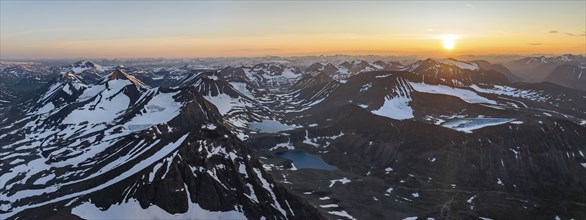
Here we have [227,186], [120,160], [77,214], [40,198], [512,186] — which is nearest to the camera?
[77,214]

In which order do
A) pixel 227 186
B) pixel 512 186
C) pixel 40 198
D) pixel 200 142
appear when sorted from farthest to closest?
1. pixel 512 186
2. pixel 40 198
3. pixel 200 142
4. pixel 227 186

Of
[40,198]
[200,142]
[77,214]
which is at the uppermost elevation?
[200,142]

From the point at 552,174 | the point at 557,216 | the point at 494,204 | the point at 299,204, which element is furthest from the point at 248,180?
the point at 552,174

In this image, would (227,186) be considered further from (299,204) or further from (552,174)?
(552,174)

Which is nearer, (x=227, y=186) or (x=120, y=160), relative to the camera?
(x=227, y=186)

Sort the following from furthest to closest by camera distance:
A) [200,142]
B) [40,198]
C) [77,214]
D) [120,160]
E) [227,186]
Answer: [120,160] < [40,198] < [200,142] < [227,186] < [77,214]

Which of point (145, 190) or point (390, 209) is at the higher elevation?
point (145, 190)

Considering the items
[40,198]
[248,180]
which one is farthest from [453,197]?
[40,198]

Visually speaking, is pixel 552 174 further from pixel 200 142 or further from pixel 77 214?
pixel 77 214

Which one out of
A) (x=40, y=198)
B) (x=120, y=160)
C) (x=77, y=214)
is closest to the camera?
(x=77, y=214)
